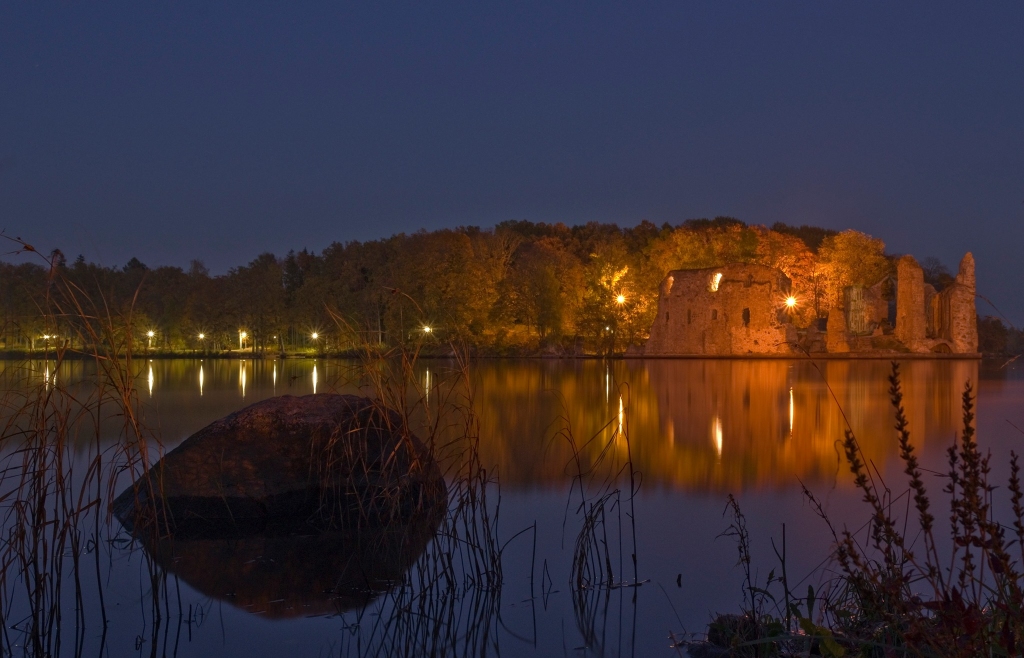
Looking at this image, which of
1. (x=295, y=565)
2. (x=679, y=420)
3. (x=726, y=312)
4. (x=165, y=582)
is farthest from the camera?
(x=726, y=312)

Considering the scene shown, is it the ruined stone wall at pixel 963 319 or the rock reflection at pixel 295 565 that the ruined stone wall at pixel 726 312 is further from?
the rock reflection at pixel 295 565

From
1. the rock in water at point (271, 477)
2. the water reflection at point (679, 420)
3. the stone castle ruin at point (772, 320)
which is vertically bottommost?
the water reflection at point (679, 420)

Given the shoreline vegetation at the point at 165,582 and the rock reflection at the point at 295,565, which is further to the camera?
the rock reflection at the point at 295,565

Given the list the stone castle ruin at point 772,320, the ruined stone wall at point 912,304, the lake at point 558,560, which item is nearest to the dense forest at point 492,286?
the stone castle ruin at point 772,320

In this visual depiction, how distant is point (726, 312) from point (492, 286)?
43.5 feet

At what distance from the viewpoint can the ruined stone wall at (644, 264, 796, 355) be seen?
4512 centimetres

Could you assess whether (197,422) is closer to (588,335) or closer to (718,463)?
(718,463)

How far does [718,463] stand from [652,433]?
2.62 m

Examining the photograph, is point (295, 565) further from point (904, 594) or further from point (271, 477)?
point (904, 594)

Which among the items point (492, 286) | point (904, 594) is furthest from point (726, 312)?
point (904, 594)

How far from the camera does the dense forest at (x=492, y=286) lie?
49.3 metres

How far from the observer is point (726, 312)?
151 feet

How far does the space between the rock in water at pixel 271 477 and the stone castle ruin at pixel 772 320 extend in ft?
136

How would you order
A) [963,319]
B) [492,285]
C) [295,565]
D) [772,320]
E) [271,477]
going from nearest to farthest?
1. [295,565]
2. [271,477]
3. [772,320]
4. [963,319]
5. [492,285]
